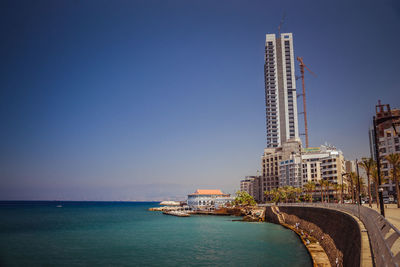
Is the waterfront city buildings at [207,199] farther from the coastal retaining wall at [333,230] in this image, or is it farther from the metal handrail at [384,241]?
the metal handrail at [384,241]

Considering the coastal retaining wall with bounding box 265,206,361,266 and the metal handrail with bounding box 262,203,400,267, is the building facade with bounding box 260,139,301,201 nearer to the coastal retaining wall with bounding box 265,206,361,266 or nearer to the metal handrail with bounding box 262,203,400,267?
the coastal retaining wall with bounding box 265,206,361,266

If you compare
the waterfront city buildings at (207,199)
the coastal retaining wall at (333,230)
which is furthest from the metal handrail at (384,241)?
the waterfront city buildings at (207,199)

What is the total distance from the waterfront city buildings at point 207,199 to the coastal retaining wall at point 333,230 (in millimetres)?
98928

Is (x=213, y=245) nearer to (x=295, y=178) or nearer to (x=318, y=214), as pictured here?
(x=318, y=214)

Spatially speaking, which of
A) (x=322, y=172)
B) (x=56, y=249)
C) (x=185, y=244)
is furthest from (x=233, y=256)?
(x=322, y=172)

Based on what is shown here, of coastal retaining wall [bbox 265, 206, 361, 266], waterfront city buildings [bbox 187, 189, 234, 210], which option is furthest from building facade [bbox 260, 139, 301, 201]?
coastal retaining wall [bbox 265, 206, 361, 266]

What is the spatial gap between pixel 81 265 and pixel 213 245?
2394cm

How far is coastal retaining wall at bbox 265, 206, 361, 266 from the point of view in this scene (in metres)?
28.3

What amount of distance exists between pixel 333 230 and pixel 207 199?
144 m

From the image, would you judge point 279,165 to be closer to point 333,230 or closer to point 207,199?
point 207,199

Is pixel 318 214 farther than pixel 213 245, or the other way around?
pixel 318 214

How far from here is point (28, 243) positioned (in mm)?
62812

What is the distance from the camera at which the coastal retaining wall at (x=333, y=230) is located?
28303 mm

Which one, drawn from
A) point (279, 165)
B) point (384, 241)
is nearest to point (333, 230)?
point (384, 241)
